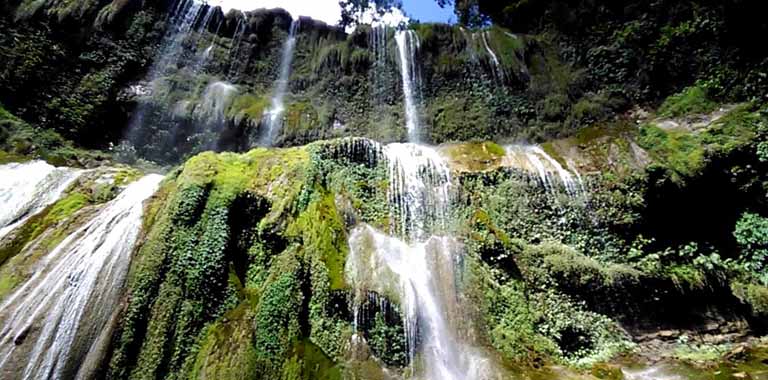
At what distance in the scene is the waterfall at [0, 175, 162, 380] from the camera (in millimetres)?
4637

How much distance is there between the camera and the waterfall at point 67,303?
4.64m

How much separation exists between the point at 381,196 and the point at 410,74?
6951 millimetres

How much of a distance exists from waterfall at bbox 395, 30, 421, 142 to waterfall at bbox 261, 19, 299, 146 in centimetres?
345

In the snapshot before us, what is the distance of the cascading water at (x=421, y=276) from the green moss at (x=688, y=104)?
6.02 meters

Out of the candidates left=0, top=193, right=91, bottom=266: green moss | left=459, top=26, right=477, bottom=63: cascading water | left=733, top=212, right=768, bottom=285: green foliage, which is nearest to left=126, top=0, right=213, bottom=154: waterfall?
left=0, top=193, right=91, bottom=266: green moss

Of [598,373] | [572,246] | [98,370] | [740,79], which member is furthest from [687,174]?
[98,370]

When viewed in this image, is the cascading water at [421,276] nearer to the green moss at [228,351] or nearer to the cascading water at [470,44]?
the green moss at [228,351]

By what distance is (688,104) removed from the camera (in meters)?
10.1

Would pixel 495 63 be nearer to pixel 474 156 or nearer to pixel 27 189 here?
pixel 474 156

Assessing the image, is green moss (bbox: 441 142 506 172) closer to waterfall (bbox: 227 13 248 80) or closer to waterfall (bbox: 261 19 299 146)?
waterfall (bbox: 261 19 299 146)

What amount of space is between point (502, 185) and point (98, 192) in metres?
6.84

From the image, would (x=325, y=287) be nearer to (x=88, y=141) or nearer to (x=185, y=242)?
(x=185, y=242)

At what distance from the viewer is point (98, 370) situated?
187 inches

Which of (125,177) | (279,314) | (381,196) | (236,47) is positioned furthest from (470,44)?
(279,314)
